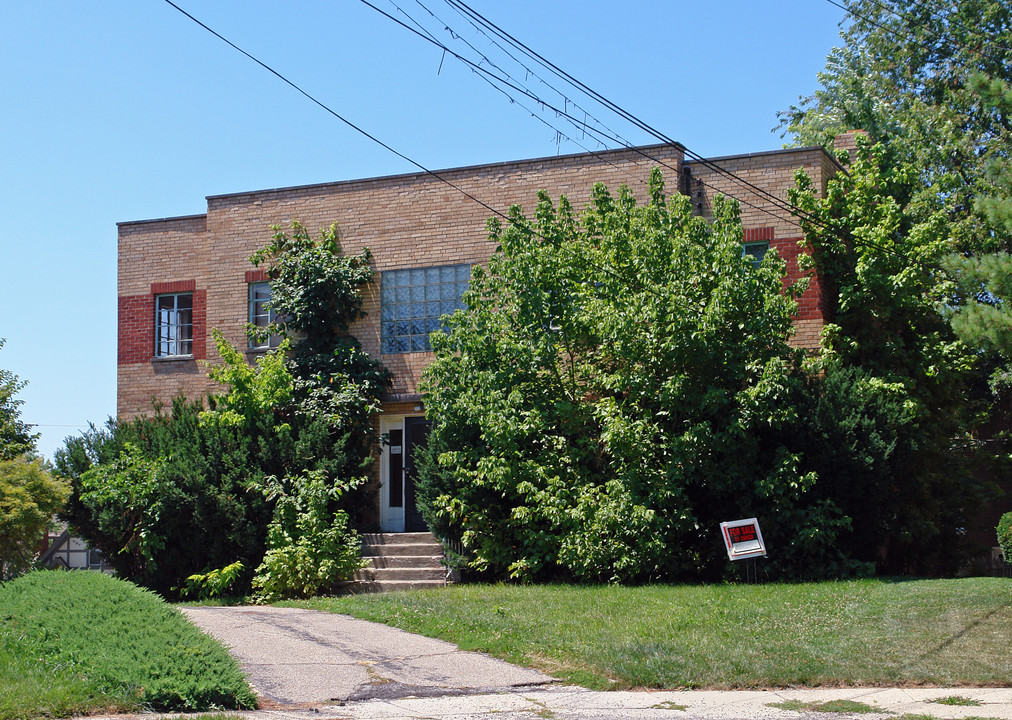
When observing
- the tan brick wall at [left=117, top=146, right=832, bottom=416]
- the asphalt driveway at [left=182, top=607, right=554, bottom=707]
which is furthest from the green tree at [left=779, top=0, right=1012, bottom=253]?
the asphalt driveway at [left=182, top=607, right=554, bottom=707]

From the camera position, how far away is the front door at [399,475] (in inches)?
765

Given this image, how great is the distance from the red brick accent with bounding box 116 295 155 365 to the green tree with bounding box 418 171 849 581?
8113 mm

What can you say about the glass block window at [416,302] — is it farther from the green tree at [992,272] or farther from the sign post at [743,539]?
the green tree at [992,272]

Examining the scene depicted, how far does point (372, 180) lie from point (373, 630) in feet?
35.2

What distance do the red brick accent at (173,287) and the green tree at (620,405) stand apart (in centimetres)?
758

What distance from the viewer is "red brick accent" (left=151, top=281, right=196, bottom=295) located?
21719 mm

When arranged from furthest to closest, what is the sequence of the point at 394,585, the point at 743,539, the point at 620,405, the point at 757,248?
1. the point at 757,248
2. the point at 394,585
3. the point at 620,405
4. the point at 743,539

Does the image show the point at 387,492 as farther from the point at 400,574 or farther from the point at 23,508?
the point at 23,508

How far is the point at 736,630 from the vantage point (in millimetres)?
10930

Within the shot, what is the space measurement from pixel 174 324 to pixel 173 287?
789 millimetres

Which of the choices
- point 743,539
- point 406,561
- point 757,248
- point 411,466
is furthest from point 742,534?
point 411,466

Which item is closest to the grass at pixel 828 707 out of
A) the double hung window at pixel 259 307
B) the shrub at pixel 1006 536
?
the shrub at pixel 1006 536

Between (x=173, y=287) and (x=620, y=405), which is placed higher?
(x=173, y=287)

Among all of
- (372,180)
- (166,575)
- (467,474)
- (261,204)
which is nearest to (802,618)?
(467,474)
